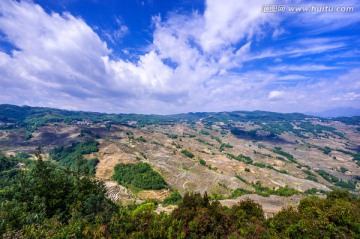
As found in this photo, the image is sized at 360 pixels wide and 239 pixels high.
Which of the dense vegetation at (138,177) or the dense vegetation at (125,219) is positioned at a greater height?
the dense vegetation at (125,219)

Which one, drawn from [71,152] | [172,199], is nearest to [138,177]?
[172,199]

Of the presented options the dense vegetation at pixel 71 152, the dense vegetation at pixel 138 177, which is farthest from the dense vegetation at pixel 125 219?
the dense vegetation at pixel 71 152

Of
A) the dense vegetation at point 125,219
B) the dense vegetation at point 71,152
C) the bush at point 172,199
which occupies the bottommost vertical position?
the bush at point 172,199

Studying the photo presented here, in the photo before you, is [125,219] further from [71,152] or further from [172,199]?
A: [71,152]

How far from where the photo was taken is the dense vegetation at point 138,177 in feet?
245

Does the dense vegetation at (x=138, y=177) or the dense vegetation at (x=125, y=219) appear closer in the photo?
the dense vegetation at (x=125, y=219)

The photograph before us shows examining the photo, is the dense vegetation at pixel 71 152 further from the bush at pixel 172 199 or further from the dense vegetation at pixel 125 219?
the dense vegetation at pixel 125 219

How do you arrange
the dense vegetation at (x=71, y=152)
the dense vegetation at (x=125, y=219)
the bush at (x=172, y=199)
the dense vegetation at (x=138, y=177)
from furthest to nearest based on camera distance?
the dense vegetation at (x=71, y=152) < the dense vegetation at (x=138, y=177) < the bush at (x=172, y=199) < the dense vegetation at (x=125, y=219)

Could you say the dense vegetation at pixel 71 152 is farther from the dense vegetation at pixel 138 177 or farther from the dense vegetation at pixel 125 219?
the dense vegetation at pixel 125 219

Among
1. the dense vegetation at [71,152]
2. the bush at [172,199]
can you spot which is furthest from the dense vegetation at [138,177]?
the dense vegetation at [71,152]

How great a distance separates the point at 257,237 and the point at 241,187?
61.8 metres

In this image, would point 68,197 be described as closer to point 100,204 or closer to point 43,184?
point 43,184

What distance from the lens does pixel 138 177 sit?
7944 centimetres

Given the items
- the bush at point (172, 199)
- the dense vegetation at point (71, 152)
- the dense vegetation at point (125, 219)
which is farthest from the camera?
the dense vegetation at point (71, 152)
